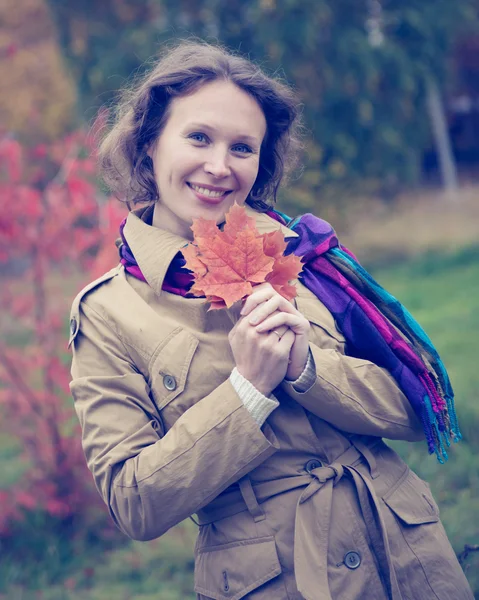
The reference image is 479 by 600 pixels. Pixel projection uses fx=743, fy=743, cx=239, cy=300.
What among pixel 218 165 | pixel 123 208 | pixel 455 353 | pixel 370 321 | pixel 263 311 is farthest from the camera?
pixel 455 353

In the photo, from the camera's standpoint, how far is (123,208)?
5523 mm

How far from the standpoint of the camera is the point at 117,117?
258 cm

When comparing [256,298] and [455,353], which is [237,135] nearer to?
[256,298]

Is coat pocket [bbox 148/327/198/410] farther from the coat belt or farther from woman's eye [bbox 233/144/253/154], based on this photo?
woman's eye [bbox 233/144/253/154]

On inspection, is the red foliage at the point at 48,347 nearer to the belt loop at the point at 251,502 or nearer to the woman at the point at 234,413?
the woman at the point at 234,413

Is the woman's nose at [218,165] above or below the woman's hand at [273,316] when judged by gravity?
above

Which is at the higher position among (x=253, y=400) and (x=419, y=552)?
(x=253, y=400)

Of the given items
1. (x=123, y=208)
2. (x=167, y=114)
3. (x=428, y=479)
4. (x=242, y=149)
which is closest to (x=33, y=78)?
(x=123, y=208)

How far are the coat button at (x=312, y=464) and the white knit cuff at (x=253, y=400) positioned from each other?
22 cm

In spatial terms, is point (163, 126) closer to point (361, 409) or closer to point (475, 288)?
point (361, 409)

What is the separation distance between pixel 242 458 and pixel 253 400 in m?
0.15

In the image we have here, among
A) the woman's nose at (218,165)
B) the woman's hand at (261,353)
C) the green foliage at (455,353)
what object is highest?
the woman's nose at (218,165)

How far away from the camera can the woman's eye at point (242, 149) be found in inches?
83.7

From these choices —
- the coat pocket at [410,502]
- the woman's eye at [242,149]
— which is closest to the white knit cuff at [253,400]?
the coat pocket at [410,502]
